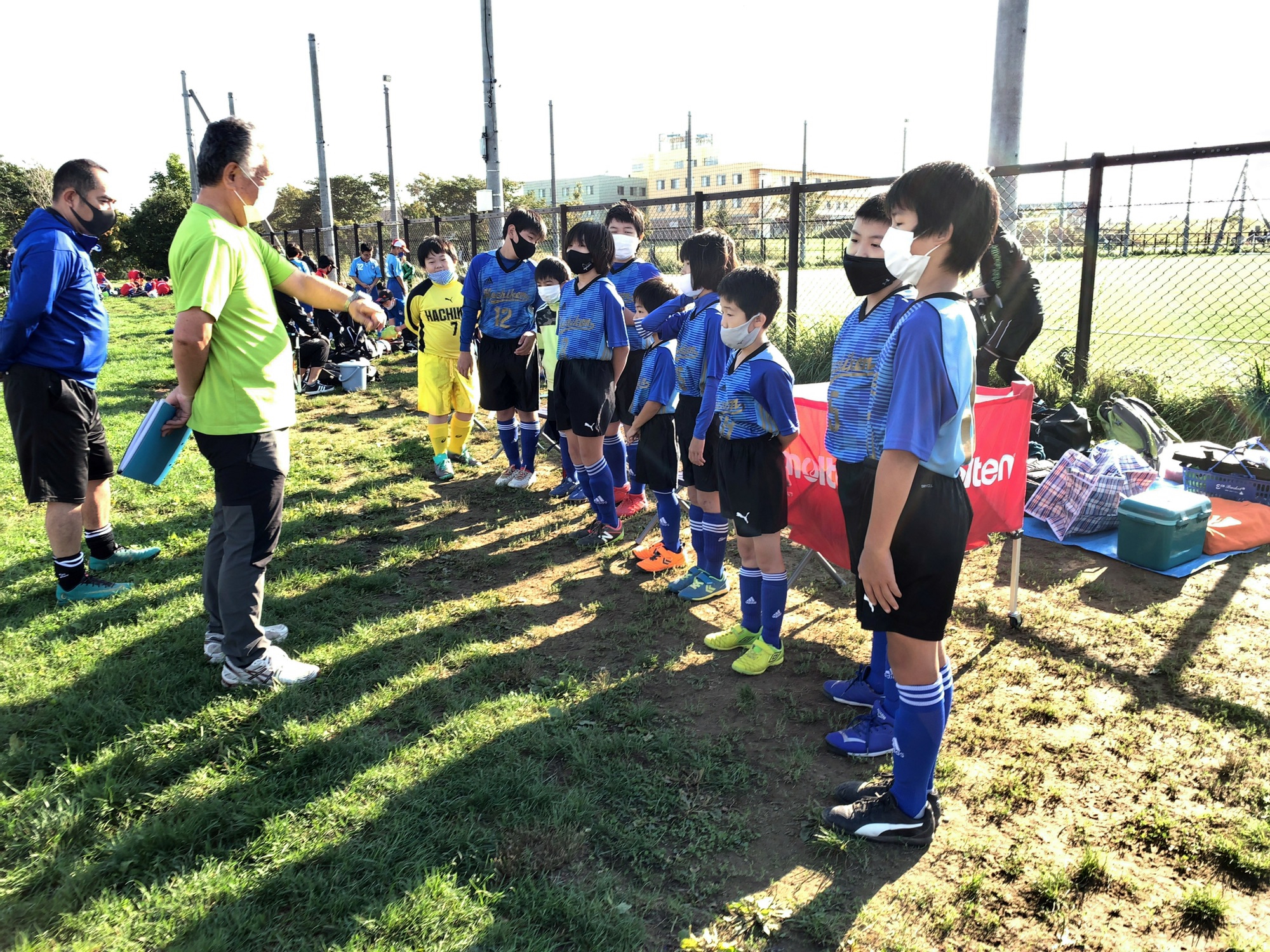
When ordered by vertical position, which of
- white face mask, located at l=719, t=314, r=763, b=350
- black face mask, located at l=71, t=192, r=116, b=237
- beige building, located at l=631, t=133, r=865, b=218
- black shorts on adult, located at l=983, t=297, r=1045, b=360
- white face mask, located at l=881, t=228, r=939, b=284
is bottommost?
black shorts on adult, located at l=983, t=297, r=1045, b=360

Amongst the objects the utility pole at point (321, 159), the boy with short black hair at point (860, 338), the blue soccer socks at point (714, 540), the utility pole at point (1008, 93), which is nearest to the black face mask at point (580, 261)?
the blue soccer socks at point (714, 540)

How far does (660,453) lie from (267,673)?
233 centimetres

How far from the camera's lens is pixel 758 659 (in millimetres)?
3707

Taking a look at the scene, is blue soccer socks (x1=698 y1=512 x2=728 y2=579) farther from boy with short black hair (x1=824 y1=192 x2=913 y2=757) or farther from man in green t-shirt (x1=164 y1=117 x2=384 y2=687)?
man in green t-shirt (x1=164 y1=117 x2=384 y2=687)

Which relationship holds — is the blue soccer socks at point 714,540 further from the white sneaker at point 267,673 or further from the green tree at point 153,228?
the green tree at point 153,228

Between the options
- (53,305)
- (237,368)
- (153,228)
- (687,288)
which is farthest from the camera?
(153,228)

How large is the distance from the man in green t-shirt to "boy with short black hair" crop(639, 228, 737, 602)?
152cm

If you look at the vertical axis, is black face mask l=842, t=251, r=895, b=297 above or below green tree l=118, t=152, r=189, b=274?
below

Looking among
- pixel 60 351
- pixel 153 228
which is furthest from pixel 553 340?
pixel 153 228

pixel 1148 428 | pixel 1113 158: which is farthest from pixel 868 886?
pixel 1113 158

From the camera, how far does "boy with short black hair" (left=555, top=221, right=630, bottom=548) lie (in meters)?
5.10

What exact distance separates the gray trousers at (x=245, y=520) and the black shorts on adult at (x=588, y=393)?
2.21 metres

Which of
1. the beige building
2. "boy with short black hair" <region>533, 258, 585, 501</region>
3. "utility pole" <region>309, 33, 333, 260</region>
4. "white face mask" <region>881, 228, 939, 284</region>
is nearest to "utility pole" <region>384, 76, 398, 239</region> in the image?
"utility pole" <region>309, 33, 333, 260</region>

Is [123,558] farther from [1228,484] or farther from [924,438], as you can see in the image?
[1228,484]
